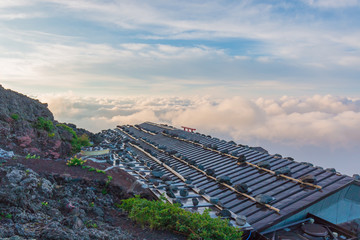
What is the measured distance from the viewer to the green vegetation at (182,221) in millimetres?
9570

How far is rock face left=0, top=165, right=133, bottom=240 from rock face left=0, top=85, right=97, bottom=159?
36.0ft

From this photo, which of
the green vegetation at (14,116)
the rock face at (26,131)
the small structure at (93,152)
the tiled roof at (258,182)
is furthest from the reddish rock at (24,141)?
the tiled roof at (258,182)

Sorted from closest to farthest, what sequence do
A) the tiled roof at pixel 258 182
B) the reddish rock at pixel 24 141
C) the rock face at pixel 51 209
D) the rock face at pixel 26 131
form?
the rock face at pixel 51 209
the tiled roof at pixel 258 182
the rock face at pixel 26 131
the reddish rock at pixel 24 141

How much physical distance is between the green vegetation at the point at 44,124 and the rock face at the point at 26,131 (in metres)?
0.11

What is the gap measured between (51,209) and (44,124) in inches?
747

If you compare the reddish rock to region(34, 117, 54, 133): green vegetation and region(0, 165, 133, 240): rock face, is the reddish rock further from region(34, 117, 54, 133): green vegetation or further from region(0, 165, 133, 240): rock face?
region(0, 165, 133, 240): rock face

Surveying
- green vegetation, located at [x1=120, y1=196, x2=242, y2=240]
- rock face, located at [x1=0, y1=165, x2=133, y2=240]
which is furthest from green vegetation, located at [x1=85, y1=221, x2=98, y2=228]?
green vegetation, located at [x1=120, y1=196, x2=242, y2=240]

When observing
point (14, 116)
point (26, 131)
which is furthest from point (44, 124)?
point (14, 116)

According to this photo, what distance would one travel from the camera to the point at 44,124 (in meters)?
26.6

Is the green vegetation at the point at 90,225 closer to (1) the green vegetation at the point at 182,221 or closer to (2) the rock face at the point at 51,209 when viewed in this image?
(2) the rock face at the point at 51,209

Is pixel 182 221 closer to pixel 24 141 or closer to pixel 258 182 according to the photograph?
pixel 258 182

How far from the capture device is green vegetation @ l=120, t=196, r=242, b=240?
31.4 ft

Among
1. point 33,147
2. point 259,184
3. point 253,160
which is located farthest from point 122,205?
point 33,147

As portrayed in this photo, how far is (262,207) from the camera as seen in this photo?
1309 cm
